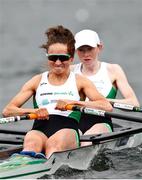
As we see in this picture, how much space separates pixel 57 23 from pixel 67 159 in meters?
16.8

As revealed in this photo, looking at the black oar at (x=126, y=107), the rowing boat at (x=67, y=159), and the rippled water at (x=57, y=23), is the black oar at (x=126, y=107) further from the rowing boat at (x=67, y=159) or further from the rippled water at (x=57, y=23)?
the rippled water at (x=57, y=23)

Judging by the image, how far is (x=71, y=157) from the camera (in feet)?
22.2

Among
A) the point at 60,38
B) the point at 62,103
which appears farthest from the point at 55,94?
the point at 60,38

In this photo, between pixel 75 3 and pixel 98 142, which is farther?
pixel 75 3

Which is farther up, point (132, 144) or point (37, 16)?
point (37, 16)

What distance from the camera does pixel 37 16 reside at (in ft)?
79.6

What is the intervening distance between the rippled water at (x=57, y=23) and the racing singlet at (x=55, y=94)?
573 cm

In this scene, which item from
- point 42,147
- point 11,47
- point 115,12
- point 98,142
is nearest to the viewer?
point 42,147

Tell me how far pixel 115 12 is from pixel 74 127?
63.6 ft

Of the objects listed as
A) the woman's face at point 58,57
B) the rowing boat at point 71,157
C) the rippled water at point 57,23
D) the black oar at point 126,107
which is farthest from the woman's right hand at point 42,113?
the rippled water at point 57,23

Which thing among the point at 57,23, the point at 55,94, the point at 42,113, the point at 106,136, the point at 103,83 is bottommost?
the point at 106,136

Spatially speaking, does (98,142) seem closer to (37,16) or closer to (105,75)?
(105,75)

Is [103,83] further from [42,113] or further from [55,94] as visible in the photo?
[42,113]

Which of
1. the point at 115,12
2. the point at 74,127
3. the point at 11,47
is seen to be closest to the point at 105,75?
the point at 74,127
